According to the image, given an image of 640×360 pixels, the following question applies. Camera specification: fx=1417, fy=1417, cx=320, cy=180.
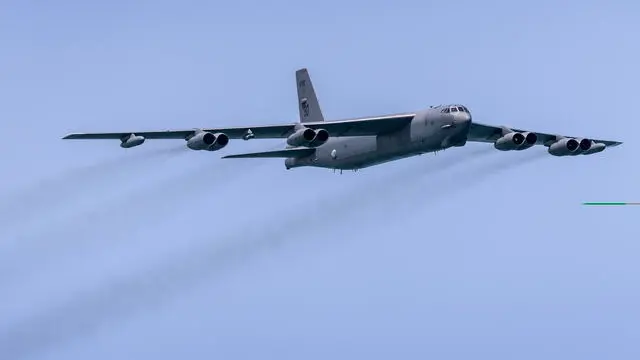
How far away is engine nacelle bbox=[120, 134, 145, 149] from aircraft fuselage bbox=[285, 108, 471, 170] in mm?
11385

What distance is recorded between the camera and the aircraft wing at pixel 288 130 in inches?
2645

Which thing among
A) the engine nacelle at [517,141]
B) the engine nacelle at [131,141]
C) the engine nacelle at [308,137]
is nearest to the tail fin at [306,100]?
the engine nacelle at [517,141]

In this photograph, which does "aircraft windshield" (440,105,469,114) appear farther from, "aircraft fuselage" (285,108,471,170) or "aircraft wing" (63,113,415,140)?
"aircraft wing" (63,113,415,140)

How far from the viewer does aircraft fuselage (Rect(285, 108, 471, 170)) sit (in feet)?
226

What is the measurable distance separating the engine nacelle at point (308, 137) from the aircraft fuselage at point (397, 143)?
17.3 ft

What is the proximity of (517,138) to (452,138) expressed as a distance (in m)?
5.94

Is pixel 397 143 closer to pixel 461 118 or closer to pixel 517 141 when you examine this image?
pixel 461 118

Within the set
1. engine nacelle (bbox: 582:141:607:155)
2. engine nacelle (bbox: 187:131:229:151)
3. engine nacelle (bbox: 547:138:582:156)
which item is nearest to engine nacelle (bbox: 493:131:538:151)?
engine nacelle (bbox: 547:138:582:156)

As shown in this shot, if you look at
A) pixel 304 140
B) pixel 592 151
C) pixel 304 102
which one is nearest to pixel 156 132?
pixel 304 140

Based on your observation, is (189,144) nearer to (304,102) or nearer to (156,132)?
(156,132)

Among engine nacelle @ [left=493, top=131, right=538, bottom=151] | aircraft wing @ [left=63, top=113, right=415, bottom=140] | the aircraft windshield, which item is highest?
the aircraft windshield

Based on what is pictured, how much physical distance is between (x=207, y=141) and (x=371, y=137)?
1020 cm

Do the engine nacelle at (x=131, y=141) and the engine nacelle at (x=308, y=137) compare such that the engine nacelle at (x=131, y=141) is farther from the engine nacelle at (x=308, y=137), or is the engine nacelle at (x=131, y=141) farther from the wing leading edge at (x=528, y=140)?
the wing leading edge at (x=528, y=140)

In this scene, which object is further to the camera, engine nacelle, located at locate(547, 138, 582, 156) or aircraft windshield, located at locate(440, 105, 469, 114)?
engine nacelle, located at locate(547, 138, 582, 156)
